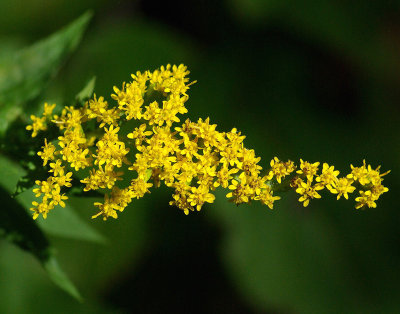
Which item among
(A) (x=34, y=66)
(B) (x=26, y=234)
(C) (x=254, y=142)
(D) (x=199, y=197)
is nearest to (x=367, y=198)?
(D) (x=199, y=197)

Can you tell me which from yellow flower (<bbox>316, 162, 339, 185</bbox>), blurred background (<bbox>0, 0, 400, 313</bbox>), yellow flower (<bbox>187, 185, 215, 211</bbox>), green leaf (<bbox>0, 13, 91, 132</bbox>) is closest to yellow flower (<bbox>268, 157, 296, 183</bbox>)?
yellow flower (<bbox>316, 162, 339, 185</bbox>)

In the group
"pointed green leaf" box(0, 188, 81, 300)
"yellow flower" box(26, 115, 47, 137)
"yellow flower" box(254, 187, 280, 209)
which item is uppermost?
"yellow flower" box(254, 187, 280, 209)

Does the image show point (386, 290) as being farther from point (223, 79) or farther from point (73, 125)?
point (73, 125)

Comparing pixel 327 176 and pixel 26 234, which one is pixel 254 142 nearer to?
pixel 327 176

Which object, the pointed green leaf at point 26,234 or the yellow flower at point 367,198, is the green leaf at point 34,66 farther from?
the yellow flower at point 367,198

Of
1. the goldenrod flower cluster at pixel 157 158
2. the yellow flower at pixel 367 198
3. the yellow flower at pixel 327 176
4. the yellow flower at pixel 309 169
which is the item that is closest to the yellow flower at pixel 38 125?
the goldenrod flower cluster at pixel 157 158

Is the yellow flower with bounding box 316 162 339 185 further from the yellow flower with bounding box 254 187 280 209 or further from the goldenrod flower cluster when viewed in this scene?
the yellow flower with bounding box 254 187 280 209
